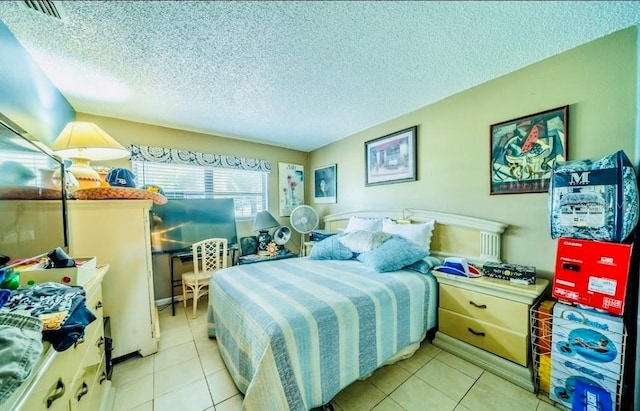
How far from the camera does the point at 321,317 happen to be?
125 centimetres

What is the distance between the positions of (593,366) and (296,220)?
300 centimetres

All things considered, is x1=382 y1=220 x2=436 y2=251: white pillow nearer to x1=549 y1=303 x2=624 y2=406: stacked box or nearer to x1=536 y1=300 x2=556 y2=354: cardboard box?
x1=536 y1=300 x2=556 y2=354: cardboard box

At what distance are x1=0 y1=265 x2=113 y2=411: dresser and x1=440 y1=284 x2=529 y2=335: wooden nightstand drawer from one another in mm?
2240

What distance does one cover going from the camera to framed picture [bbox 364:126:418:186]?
267cm

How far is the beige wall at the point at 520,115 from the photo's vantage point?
4.91ft

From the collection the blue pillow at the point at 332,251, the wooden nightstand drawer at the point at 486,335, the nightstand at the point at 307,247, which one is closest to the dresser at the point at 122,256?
the blue pillow at the point at 332,251

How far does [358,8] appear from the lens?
1262mm

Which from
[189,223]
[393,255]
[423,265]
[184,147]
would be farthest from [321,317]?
[184,147]

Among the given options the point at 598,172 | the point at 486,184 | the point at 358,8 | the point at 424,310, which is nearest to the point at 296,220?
the point at 424,310

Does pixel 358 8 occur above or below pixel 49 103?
above

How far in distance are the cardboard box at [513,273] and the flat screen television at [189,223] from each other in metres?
3.04

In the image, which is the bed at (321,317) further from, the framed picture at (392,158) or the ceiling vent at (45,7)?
the ceiling vent at (45,7)

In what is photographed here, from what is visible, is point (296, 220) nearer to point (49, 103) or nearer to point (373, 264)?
point (373, 264)

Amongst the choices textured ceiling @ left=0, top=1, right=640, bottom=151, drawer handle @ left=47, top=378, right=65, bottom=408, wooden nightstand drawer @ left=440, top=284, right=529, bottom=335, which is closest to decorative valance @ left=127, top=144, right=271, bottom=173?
textured ceiling @ left=0, top=1, right=640, bottom=151
